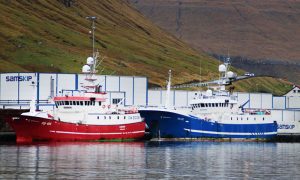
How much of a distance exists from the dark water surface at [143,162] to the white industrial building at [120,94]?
26.8m

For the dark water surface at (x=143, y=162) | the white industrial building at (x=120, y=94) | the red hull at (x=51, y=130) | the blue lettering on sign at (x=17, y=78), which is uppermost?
the blue lettering on sign at (x=17, y=78)

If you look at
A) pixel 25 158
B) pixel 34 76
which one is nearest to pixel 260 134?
pixel 34 76

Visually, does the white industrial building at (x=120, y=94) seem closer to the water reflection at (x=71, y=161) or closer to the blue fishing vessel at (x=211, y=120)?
the blue fishing vessel at (x=211, y=120)

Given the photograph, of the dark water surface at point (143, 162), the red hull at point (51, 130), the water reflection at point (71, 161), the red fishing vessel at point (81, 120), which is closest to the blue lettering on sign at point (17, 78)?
the red fishing vessel at point (81, 120)

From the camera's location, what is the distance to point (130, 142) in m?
126

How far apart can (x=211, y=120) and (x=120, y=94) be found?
2349 cm

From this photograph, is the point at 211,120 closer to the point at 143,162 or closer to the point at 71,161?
the point at 143,162

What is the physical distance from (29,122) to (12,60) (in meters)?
79.5

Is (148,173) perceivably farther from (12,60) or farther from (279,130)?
(12,60)

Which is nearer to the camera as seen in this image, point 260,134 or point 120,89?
point 260,134

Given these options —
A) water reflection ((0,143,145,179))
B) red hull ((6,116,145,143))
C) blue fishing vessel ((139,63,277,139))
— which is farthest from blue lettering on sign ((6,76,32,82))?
water reflection ((0,143,145,179))

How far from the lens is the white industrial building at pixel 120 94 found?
143m

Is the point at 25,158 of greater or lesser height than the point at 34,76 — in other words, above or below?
below

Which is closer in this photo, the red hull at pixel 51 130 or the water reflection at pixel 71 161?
the water reflection at pixel 71 161
